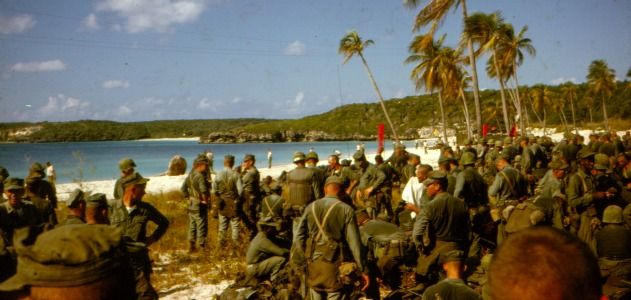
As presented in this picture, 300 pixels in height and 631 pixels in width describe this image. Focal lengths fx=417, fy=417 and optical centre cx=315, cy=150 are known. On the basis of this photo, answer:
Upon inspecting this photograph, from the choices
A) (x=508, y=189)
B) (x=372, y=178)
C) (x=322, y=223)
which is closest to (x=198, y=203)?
(x=372, y=178)

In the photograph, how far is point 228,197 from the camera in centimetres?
857

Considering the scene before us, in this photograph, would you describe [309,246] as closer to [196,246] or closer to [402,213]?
[402,213]

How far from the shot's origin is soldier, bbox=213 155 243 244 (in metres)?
8.52

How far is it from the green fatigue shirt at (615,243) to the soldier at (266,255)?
380cm

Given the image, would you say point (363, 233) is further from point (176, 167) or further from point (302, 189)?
point (176, 167)

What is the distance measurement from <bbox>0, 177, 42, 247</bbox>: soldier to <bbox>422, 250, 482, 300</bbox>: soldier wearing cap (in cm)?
464

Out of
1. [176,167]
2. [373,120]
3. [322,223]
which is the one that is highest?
[373,120]

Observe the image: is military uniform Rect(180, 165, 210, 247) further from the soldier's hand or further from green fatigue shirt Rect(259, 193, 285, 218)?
the soldier's hand

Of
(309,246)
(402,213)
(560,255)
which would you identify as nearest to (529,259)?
(560,255)

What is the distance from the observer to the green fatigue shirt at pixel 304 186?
729 cm

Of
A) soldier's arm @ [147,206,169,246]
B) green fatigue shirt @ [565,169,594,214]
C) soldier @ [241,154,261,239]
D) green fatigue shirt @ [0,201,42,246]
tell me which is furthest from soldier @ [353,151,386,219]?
green fatigue shirt @ [0,201,42,246]

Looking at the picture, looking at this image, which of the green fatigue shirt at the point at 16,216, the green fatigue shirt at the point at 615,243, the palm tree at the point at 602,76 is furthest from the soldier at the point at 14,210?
the palm tree at the point at 602,76

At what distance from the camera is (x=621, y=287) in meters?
4.32

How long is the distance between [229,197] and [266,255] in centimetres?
316
